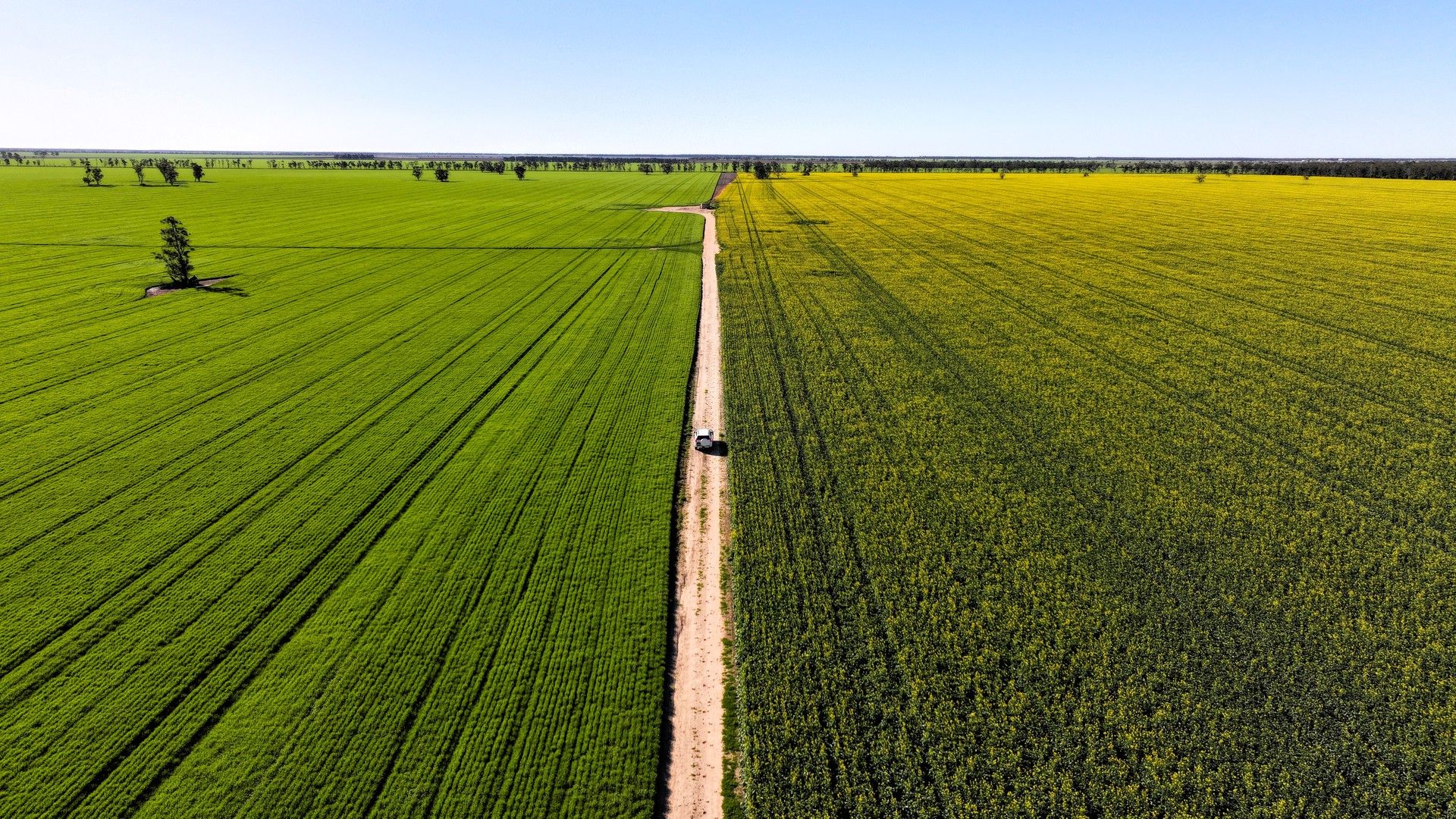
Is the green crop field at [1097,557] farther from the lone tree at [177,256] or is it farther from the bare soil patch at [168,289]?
the lone tree at [177,256]

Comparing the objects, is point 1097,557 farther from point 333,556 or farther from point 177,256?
point 177,256

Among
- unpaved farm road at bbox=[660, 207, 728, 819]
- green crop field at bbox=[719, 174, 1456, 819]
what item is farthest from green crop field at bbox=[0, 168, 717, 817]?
green crop field at bbox=[719, 174, 1456, 819]

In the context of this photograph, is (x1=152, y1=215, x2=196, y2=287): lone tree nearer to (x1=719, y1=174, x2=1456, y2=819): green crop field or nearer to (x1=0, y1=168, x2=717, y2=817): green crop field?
(x1=0, y1=168, x2=717, y2=817): green crop field

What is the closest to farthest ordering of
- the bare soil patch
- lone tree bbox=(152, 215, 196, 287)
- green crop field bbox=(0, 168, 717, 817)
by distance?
green crop field bbox=(0, 168, 717, 817)
the bare soil patch
lone tree bbox=(152, 215, 196, 287)

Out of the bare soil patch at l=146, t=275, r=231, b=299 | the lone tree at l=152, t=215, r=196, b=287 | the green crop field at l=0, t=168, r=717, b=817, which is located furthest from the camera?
the lone tree at l=152, t=215, r=196, b=287

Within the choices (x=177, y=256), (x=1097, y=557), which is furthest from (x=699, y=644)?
(x=177, y=256)

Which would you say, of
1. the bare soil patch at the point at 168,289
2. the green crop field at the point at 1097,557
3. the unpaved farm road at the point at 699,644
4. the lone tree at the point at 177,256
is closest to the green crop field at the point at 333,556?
the unpaved farm road at the point at 699,644
